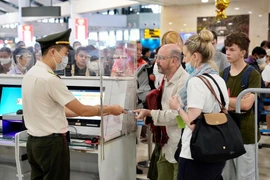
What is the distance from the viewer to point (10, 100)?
11.9 ft

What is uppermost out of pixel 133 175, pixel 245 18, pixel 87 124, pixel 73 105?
pixel 245 18

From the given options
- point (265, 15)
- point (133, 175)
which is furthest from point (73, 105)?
point (265, 15)

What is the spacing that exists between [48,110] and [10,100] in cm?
138

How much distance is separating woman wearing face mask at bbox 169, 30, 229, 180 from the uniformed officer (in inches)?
Result: 30.5

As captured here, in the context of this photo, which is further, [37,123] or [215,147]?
[37,123]

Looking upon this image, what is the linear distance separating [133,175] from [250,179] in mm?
1079

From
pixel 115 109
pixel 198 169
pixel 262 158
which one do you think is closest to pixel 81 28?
pixel 262 158

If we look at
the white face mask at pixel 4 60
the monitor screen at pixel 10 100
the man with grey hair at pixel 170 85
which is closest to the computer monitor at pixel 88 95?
the man with grey hair at pixel 170 85

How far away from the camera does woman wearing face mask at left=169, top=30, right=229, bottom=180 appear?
206 centimetres

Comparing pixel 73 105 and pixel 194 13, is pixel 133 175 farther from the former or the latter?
pixel 194 13

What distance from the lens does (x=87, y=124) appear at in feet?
10.4

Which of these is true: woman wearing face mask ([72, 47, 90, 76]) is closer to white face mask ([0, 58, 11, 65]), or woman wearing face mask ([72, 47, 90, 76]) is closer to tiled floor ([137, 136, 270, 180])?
white face mask ([0, 58, 11, 65])

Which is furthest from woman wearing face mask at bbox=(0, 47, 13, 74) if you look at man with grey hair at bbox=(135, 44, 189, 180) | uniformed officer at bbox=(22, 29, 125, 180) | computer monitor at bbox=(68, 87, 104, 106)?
man with grey hair at bbox=(135, 44, 189, 180)

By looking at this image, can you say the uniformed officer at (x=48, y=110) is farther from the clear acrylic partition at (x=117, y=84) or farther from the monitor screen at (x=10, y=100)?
the monitor screen at (x=10, y=100)
